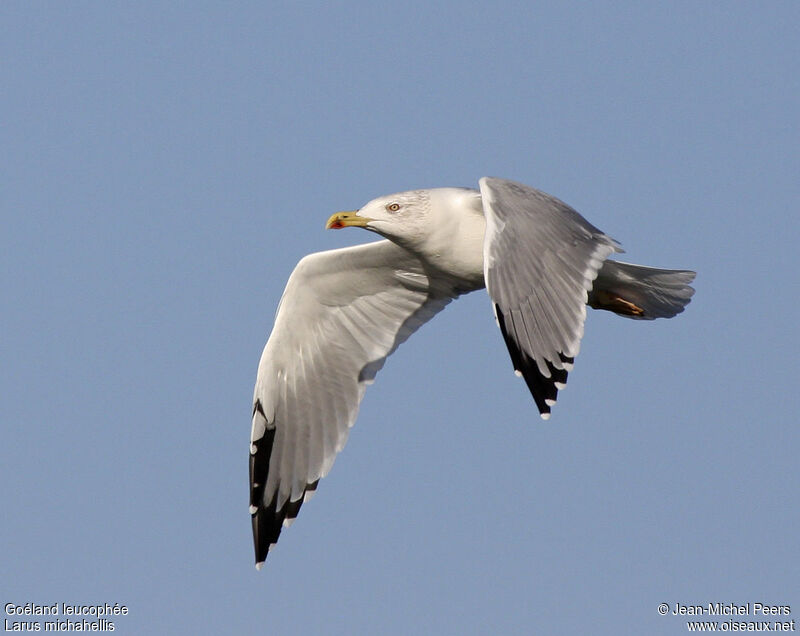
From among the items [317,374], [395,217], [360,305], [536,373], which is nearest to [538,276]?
[536,373]

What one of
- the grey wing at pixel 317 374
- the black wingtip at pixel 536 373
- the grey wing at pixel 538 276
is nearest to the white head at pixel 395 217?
the grey wing at pixel 538 276

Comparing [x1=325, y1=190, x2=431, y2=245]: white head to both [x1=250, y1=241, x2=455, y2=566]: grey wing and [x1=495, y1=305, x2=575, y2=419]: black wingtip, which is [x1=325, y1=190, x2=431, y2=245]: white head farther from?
[x1=495, y1=305, x2=575, y2=419]: black wingtip

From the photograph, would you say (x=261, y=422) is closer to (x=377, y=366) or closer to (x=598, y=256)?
(x=377, y=366)

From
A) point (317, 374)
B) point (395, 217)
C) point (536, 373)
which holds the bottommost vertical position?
point (536, 373)

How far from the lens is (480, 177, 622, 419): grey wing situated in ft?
25.7

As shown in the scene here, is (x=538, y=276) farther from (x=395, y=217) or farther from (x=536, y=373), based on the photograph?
(x=395, y=217)

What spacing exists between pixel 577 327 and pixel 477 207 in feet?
5.41

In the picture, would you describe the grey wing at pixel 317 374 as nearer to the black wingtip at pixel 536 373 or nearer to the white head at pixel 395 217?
the white head at pixel 395 217

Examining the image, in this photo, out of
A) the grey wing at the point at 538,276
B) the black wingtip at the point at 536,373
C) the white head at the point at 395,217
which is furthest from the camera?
the white head at the point at 395,217

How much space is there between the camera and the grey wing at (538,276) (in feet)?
25.7

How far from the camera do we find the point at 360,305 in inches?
420

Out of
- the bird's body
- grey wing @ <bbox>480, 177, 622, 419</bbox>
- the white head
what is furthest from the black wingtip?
the white head

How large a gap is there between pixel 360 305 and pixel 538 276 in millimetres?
2703

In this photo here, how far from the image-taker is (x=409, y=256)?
10.2m
